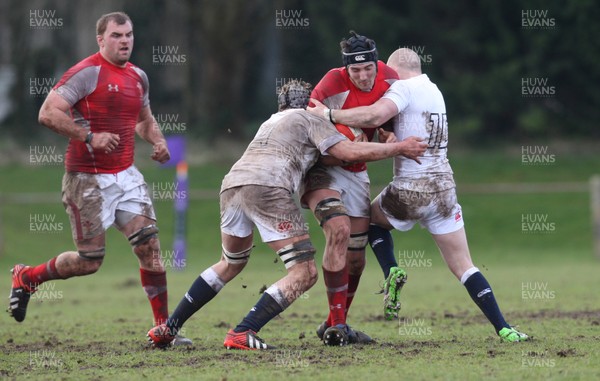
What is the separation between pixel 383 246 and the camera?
379 inches

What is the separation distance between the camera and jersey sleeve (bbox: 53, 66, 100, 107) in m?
9.34

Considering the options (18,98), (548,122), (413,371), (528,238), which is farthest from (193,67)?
(413,371)

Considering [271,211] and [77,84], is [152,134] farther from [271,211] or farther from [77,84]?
[271,211]
